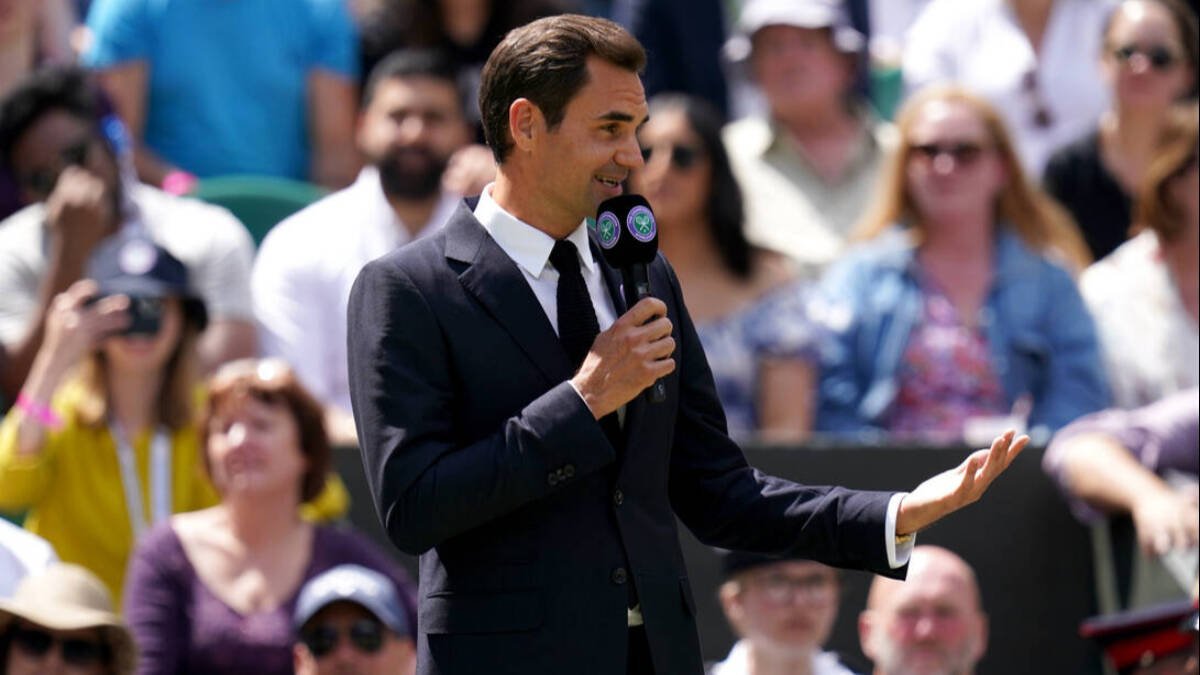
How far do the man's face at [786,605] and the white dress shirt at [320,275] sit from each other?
1.92 m

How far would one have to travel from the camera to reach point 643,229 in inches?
122

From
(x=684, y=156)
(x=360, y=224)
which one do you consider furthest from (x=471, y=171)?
(x=684, y=156)

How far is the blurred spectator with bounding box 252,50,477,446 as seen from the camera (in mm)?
7289

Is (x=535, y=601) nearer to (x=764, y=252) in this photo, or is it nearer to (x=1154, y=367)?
(x=1154, y=367)

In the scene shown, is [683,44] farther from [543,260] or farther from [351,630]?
[543,260]

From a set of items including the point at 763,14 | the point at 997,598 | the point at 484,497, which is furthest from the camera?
the point at 763,14

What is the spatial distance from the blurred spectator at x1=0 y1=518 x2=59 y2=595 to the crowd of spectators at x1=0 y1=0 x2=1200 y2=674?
0.01 metres

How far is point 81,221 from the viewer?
287 inches

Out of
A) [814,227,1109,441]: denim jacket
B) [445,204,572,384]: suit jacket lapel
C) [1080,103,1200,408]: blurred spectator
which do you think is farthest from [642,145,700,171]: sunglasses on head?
[445,204,572,384]: suit jacket lapel

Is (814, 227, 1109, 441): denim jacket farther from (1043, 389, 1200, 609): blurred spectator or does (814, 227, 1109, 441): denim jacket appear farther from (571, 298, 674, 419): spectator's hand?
(571, 298, 674, 419): spectator's hand

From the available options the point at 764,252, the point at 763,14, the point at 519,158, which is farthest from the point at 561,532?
the point at 763,14

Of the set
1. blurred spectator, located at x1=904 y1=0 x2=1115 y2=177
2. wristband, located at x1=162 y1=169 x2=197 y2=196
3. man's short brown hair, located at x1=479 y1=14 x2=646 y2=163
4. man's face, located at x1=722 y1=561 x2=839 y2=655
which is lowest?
man's face, located at x1=722 y1=561 x2=839 y2=655

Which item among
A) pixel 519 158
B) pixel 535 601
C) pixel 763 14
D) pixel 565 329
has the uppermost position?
pixel 763 14

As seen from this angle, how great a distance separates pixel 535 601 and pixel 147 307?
3799mm
